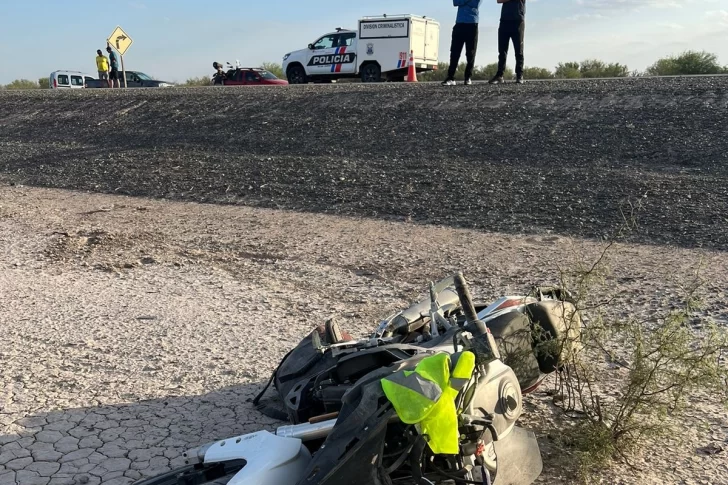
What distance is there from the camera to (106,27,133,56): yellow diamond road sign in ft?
88.5

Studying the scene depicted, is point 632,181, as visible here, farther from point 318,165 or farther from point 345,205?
point 318,165

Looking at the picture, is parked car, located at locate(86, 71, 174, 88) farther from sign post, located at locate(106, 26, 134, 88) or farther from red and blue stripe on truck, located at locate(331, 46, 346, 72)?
red and blue stripe on truck, located at locate(331, 46, 346, 72)

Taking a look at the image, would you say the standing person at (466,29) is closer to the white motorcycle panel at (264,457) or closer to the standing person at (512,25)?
the standing person at (512,25)

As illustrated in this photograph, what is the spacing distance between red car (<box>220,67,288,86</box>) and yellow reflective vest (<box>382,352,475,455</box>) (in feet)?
92.1

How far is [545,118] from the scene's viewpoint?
11.7m

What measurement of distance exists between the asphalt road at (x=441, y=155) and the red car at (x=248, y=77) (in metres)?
13.5

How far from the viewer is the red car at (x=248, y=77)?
2967 centimetres

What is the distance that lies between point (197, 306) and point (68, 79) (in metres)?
37.3

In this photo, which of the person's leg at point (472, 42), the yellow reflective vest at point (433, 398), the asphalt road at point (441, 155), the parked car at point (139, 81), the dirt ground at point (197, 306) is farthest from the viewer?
the parked car at point (139, 81)

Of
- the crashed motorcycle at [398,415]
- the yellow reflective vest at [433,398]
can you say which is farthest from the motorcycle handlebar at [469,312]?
the yellow reflective vest at [433,398]

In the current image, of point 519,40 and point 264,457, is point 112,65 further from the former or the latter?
point 264,457

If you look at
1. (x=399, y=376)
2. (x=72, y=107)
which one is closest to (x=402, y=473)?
(x=399, y=376)

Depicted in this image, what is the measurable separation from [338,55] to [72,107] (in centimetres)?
1163

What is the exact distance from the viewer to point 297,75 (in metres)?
28.2
